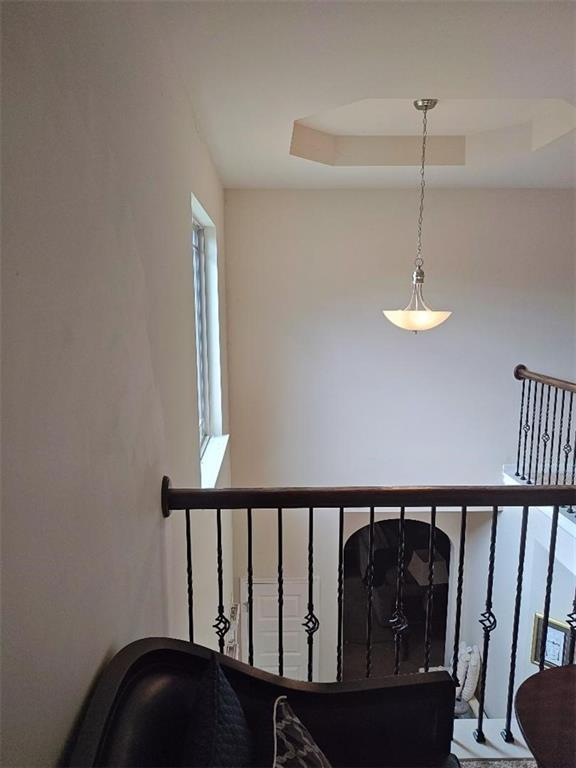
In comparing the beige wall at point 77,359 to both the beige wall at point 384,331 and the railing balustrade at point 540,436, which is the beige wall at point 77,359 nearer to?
the beige wall at point 384,331

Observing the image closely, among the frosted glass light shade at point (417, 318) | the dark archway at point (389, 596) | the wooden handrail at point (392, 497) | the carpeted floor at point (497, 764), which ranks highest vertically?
the frosted glass light shade at point (417, 318)

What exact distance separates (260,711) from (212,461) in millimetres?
2395

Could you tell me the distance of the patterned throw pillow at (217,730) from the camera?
0.97 m

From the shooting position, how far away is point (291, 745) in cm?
107

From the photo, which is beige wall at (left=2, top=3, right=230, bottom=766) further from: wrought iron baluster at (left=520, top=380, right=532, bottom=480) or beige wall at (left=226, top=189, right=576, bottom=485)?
wrought iron baluster at (left=520, top=380, right=532, bottom=480)

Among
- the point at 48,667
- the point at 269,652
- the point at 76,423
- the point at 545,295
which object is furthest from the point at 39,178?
the point at 269,652

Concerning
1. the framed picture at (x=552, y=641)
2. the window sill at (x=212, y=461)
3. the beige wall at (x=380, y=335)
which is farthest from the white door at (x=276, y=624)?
the framed picture at (x=552, y=641)

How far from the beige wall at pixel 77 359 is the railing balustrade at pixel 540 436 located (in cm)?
378

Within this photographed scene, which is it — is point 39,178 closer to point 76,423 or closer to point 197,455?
point 76,423

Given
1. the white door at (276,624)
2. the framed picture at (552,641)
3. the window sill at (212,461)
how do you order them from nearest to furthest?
the window sill at (212,461), the framed picture at (552,641), the white door at (276,624)

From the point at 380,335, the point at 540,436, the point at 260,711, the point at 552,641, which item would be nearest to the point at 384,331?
the point at 380,335

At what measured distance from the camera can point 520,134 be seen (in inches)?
150

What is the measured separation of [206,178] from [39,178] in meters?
2.72

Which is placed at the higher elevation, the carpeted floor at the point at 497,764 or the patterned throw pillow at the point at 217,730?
the patterned throw pillow at the point at 217,730
